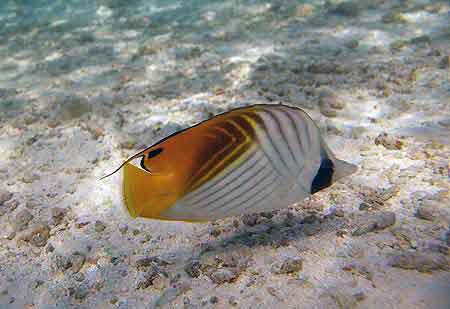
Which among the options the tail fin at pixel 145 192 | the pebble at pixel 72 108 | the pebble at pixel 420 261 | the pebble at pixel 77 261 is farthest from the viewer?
the pebble at pixel 72 108

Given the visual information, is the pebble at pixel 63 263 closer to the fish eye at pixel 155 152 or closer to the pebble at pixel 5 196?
the pebble at pixel 5 196

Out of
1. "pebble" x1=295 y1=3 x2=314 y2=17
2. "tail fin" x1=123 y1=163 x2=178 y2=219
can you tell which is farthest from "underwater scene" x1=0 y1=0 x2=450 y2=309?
"pebble" x1=295 y1=3 x2=314 y2=17

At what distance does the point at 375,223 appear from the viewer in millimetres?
2188

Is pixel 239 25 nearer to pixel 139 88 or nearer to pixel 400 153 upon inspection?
pixel 139 88

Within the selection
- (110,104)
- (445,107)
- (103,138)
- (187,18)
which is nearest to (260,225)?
(103,138)

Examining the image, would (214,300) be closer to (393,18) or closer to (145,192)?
(145,192)

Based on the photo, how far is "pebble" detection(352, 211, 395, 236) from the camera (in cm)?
217

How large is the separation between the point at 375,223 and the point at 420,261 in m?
0.34

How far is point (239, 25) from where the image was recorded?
250 inches

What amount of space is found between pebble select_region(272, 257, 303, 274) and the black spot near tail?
91 cm

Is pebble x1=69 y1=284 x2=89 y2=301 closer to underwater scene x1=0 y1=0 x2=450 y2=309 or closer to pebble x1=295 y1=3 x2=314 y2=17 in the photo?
underwater scene x1=0 y1=0 x2=450 y2=309

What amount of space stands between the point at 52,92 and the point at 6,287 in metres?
3.07

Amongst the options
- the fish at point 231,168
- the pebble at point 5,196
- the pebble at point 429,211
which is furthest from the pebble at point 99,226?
the pebble at point 429,211

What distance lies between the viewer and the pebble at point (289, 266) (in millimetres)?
2016
